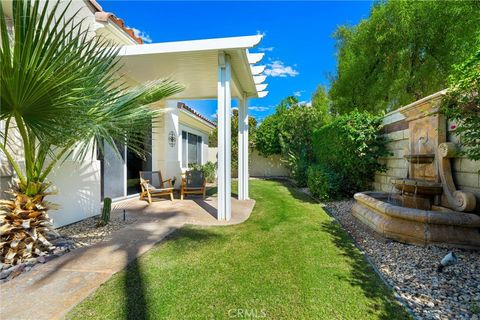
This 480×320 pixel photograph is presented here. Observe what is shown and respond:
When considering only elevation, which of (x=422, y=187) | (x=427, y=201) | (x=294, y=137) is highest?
(x=294, y=137)

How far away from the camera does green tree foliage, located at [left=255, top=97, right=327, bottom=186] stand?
43.8 feet

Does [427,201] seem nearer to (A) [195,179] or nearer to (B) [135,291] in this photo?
(B) [135,291]

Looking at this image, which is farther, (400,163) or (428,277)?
(400,163)

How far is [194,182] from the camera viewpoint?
8656mm

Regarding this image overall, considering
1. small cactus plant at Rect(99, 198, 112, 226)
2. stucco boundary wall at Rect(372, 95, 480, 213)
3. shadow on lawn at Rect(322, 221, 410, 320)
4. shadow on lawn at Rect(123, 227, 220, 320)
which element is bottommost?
shadow on lawn at Rect(322, 221, 410, 320)

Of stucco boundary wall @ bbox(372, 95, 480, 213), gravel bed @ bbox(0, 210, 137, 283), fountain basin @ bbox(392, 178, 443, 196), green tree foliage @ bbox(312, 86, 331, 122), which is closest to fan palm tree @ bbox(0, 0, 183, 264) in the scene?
gravel bed @ bbox(0, 210, 137, 283)

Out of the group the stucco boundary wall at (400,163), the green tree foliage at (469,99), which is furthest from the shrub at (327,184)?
the green tree foliage at (469,99)

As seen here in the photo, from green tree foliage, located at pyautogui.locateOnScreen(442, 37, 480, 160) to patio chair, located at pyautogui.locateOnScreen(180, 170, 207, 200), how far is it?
6715 millimetres

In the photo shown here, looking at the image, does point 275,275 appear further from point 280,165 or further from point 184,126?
point 280,165

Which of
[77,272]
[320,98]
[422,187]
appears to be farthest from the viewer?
[320,98]

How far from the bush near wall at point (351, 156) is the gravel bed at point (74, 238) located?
6029mm

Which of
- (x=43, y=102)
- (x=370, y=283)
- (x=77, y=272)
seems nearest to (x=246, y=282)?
(x=370, y=283)

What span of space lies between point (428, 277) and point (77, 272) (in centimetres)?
434

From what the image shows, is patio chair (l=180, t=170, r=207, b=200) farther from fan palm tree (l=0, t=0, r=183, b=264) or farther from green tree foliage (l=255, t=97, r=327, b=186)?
green tree foliage (l=255, t=97, r=327, b=186)
